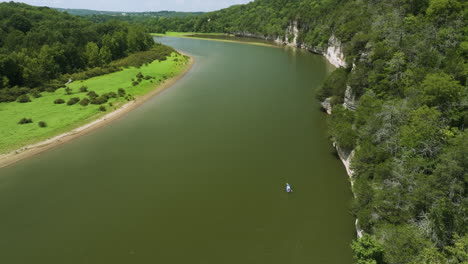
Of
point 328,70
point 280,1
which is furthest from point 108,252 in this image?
point 280,1

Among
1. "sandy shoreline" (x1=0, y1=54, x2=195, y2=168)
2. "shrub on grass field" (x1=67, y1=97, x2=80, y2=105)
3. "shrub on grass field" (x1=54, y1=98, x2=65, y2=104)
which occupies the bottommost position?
"sandy shoreline" (x1=0, y1=54, x2=195, y2=168)

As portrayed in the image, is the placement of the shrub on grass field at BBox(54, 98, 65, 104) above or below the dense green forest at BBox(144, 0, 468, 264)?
below

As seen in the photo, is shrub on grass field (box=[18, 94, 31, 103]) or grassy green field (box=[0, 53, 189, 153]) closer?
grassy green field (box=[0, 53, 189, 153])

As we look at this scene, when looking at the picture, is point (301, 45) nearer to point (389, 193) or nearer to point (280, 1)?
point (280, 1)

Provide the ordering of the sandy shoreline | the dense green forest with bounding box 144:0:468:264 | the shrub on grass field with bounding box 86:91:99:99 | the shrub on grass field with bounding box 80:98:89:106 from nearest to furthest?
the dense green forest with bounding box 144:0:468:264
the sandy shoreline
the shrub on grass field with bounding box 80:98:89:106
the shrub on grass field with bounding box 86:91:99:99

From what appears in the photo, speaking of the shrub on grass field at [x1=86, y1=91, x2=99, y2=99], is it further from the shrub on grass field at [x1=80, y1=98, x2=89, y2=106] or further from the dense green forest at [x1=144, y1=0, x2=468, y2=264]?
the dense green forest at [x1=144, y1=0, x2=468, y2=264]

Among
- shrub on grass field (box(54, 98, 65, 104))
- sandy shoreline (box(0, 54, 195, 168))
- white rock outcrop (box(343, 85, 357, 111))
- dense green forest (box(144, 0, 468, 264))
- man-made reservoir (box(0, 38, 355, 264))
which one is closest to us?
dense green forest (box(144, 0, 468, 264))

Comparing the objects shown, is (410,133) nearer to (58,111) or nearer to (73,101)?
(58,111)

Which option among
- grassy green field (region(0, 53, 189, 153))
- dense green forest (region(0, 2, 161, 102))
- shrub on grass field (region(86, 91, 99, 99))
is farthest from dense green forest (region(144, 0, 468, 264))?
dense green forest (region(0, 2, 161, 102))

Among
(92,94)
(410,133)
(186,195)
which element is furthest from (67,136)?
(410,133)
